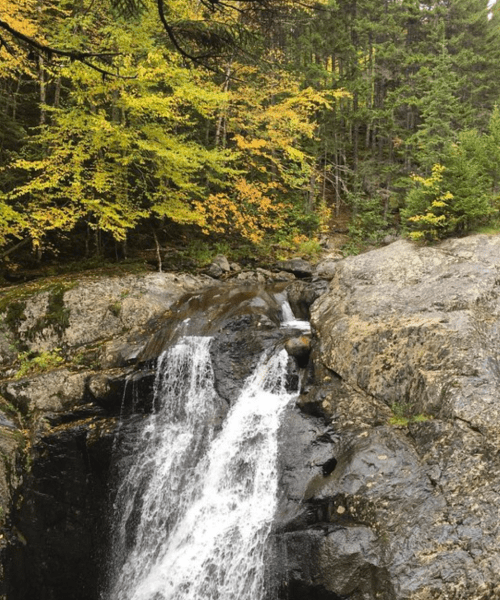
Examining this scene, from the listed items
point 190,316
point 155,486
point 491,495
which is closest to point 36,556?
point 155,486

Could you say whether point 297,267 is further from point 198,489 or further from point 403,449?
point 403,449

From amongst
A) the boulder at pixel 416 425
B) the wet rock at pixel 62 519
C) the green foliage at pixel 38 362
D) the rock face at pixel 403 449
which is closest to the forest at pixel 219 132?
the boulder at pixel 416 425

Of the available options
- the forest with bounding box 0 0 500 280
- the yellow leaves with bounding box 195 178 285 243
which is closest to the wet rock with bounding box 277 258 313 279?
the forest with bounding box 0 0 500 280

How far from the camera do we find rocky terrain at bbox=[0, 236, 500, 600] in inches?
233

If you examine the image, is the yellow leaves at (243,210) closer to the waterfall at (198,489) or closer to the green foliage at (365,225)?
the green foliage at (365,225)

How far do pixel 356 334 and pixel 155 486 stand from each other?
504cm

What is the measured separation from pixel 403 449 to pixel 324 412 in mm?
1665

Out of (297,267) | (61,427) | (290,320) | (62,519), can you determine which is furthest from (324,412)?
(297,267)

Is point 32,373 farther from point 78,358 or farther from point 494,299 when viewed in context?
point 494,299

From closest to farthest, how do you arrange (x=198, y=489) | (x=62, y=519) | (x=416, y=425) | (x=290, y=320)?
(x=416, y=425) → (x=198, y=489) → (x=62, y=519) → (x=290, y=320)

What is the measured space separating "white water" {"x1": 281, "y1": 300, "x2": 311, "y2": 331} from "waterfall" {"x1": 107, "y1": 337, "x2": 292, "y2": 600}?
5.80 ft

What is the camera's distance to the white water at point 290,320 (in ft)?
36.3

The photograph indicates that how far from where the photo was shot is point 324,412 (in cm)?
804

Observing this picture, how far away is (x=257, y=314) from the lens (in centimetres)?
1068
